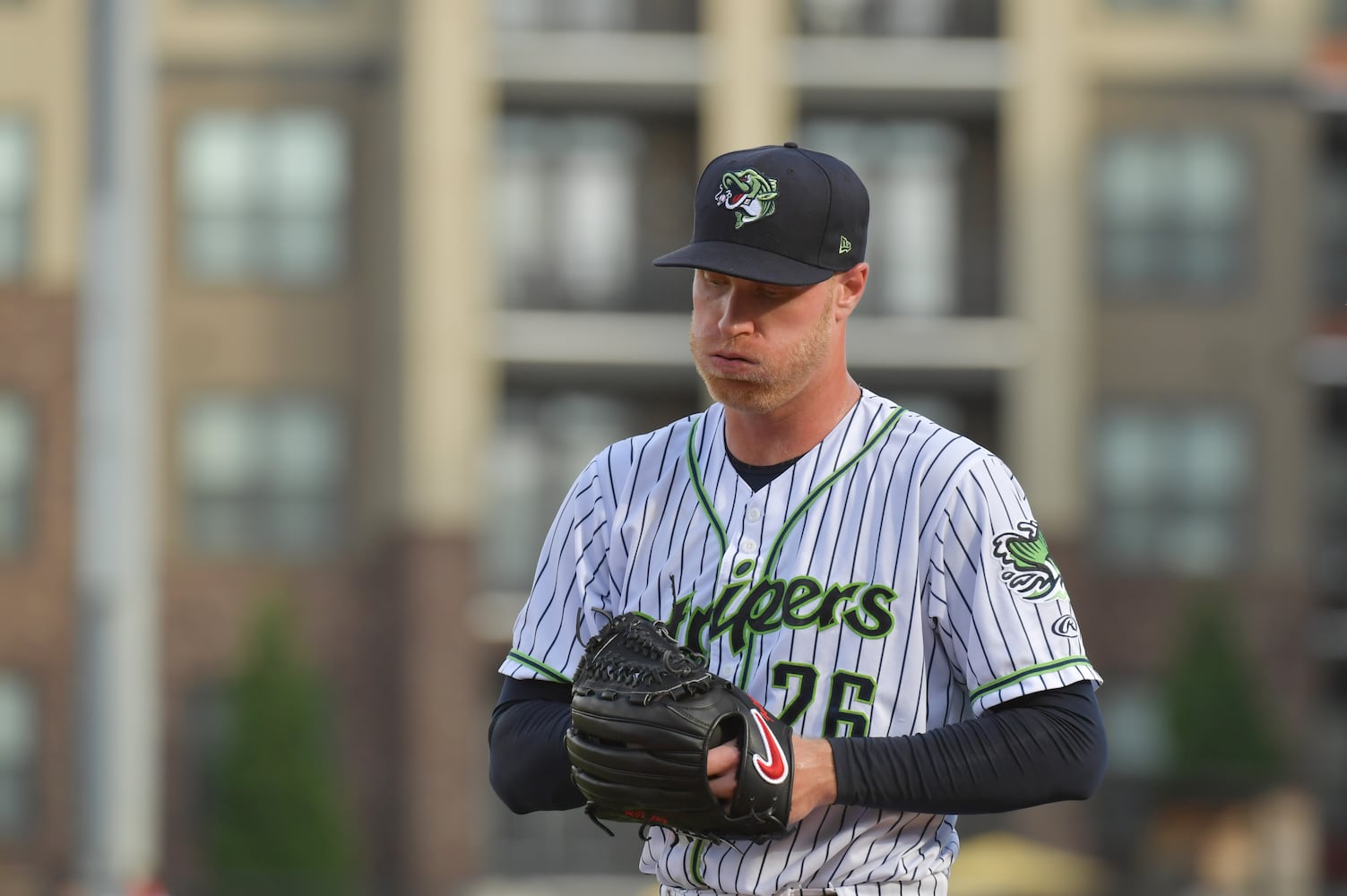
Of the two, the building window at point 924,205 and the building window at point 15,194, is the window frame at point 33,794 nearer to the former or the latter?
the building window at point 15,194

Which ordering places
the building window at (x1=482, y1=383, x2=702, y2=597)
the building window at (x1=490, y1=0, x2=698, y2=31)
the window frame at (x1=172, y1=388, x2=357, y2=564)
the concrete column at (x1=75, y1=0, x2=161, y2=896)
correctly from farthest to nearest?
1. the window frame at (x1=172, y1=388, x2=357, y2=564)
2. the building window at (x1=482, y1=383, x2=702, y2=597)
3. the building window at (x1=490, y1=0, x2=698, y2=31)
4. the concrete column at (x1=75, y1=0, x2=161, y2=896)

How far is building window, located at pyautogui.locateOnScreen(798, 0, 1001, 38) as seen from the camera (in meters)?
27.8

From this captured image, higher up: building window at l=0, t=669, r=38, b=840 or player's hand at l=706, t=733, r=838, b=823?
player's hand at l=706, t=733, r=838, b=823

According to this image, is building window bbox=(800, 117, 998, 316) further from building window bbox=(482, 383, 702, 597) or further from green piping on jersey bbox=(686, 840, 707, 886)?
green piping on jersey bbox=(686, 840, 707, 886)

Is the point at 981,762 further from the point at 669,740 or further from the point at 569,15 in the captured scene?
the point at 569,15

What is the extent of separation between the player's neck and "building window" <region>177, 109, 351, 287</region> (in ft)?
83.7

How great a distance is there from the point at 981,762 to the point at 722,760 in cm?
42

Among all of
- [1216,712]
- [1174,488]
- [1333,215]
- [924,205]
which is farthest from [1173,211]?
[1216,712]

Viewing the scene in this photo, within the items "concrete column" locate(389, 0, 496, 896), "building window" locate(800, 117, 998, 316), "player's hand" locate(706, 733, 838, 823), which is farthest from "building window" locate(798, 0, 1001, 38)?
"player's hand" locate(706, 733, 838, 823)

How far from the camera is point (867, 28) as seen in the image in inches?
1101

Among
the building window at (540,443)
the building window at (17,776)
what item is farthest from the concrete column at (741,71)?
the building window at (17,776)

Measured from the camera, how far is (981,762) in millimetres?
3289

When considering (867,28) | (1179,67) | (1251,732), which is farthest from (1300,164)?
(1251,732)

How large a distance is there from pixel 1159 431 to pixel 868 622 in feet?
85.2
